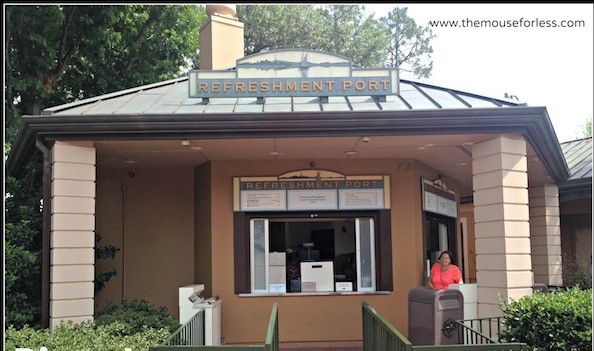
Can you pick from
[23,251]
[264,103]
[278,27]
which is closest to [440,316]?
[264,103]

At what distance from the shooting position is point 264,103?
9945 mm

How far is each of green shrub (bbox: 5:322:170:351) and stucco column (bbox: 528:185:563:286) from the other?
1128cm

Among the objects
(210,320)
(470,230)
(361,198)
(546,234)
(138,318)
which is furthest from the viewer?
(470,230)

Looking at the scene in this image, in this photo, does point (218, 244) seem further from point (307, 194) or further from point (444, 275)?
point (444, 275)

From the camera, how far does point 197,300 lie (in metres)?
10.0

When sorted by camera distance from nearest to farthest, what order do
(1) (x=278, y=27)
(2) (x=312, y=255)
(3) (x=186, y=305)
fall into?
(3) (x=186, y=305) → (2) (x=312, y=255) → (1) (x=278, y=27)

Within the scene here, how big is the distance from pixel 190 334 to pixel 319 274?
13.2ft

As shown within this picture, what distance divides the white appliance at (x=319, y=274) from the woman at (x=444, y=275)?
6.61 ft

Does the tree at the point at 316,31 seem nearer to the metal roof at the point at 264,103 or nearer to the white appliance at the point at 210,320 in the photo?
the metal roof at the point at 264,103

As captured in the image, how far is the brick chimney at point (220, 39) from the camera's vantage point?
14.4m

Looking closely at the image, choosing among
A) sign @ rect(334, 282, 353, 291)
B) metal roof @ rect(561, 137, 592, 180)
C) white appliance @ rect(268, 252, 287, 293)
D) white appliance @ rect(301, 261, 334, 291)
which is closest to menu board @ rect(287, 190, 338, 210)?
white appliance @ rect(268, 252, 287, 293)

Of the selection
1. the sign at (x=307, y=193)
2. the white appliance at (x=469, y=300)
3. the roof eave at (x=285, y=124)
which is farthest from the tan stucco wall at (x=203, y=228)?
the white appliance at (x=469, y=300)

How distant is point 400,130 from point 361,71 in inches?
58.9

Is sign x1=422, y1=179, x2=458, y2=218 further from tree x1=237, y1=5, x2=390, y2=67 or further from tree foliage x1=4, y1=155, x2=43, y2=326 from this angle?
tree x1=237, y1=5, x2=390, y2=67
